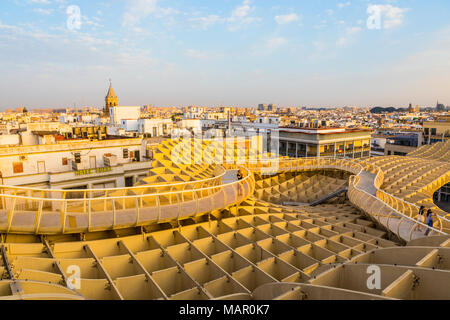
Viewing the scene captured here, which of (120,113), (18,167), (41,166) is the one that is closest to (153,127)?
(120,113)

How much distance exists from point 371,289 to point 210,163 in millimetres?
28625

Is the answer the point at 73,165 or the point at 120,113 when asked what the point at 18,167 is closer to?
the point at 73,165

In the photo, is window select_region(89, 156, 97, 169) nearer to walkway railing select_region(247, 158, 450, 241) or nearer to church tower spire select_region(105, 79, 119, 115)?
walkway railing select_region(247, 158, 450, 241)

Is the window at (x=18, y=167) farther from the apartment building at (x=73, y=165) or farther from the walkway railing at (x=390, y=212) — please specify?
the walkway railing at (x=390, y=212)

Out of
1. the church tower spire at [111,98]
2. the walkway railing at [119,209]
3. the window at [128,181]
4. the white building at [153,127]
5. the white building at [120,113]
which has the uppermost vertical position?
the church tower spire at [111,98]

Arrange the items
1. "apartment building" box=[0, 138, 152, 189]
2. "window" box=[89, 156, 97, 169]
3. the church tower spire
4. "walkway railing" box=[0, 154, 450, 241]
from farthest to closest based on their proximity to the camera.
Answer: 1. the church tower spire
2. "window" box=[89, 156, 97, 169]
3. "apartment building" box=[0, 138, 152, 189]
4. "walkway railing" box=[0, 154, 450, 241]

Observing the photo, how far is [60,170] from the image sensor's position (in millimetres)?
34438

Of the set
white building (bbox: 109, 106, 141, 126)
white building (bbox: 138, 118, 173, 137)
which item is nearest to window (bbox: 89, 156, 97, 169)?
white building (bbox: 138, 118, 173, 137)

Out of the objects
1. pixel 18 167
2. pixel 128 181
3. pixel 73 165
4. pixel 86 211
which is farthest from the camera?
pixel 128 181

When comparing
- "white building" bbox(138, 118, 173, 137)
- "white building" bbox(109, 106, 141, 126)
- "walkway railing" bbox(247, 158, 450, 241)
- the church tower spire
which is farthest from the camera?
the church tower spire

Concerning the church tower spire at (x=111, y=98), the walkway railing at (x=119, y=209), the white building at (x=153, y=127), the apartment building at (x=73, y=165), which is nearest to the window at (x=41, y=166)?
the apartment building at (x=73, y=165)

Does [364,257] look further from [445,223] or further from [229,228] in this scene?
[445,223]

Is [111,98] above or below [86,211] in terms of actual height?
above
